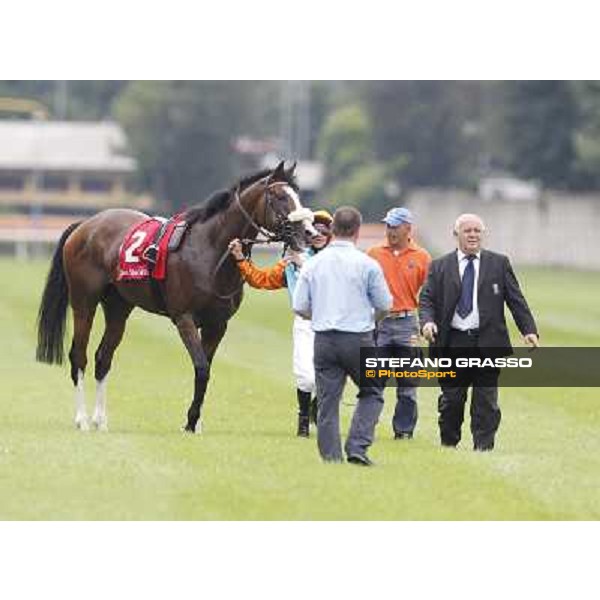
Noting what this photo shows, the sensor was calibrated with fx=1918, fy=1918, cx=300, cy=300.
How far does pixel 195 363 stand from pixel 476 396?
7.82 ft

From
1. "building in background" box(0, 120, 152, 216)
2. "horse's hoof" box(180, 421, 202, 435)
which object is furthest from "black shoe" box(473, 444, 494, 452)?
"building in background" box(0, 120, 152, 216)

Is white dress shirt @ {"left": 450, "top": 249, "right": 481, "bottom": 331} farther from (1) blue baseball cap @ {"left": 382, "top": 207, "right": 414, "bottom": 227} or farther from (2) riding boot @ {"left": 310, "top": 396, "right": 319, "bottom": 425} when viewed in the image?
(2) riding boot @ {"left": 310, "top": 396, "right": 319, "bottom": 425}

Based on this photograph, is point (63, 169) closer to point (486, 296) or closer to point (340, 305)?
point (486, 296)

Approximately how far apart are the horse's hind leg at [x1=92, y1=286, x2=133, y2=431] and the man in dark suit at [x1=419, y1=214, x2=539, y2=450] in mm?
3301

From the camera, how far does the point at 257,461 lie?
46.8 ft

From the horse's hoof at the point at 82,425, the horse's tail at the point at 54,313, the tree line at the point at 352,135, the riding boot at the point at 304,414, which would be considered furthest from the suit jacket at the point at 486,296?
the tree line at the point at 352,135

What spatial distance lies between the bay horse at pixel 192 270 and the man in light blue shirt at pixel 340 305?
1807 millimetres

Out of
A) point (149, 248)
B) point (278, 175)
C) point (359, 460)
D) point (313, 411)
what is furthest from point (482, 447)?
point (149, 248)

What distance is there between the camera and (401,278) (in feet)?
52.7

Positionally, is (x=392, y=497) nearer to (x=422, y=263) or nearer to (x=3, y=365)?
(x=422, y=263)

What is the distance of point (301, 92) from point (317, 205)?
60.3 ft

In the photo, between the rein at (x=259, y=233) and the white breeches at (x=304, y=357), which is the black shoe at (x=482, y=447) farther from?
the rein at (x=259, y=233)

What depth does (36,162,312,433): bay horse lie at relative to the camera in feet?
52.9

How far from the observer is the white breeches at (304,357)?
53.4ft
